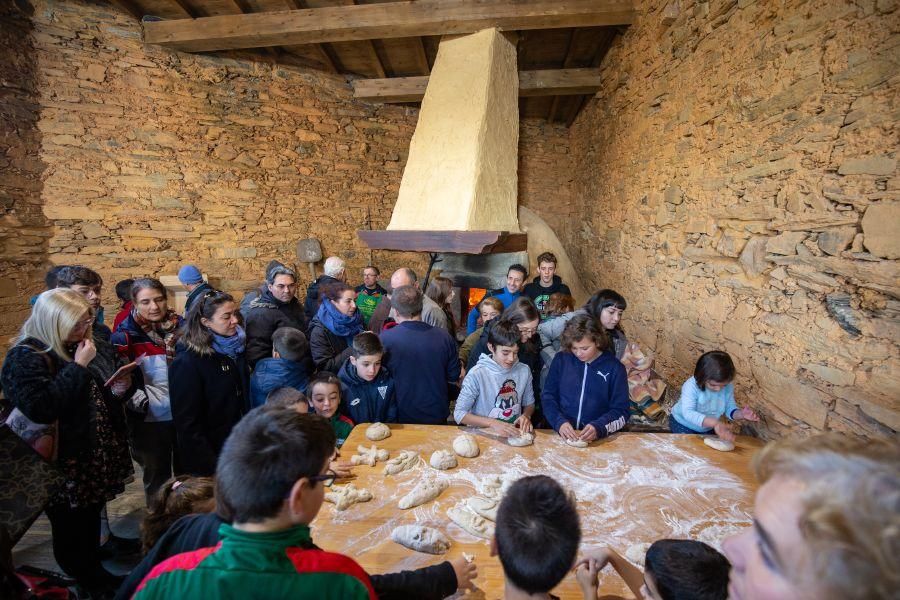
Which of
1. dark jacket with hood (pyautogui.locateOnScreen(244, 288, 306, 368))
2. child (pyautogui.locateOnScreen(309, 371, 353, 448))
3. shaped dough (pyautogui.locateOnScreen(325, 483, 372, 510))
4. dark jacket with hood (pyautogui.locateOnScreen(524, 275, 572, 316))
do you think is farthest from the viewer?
dark jacket with hood (pyautogui.locateOnScreen(524, 275, 572, 316))

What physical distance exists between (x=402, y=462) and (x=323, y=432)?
3.40ft

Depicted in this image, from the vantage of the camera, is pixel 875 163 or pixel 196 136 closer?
pixel 875 163

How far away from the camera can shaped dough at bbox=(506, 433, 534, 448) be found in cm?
218

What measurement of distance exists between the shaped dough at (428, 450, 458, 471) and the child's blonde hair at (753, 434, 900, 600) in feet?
5.12

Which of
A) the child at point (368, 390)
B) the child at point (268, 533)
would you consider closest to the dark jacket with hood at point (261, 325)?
the child at point (368, 390)

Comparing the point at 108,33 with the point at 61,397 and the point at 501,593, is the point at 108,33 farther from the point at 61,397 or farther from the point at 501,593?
the point at 501,593

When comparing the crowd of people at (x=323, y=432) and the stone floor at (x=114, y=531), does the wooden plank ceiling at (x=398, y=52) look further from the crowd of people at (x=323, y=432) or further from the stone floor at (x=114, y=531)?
the stone floor at (x=114, y=531)

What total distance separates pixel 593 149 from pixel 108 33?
722cm

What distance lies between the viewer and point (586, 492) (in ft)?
5.92

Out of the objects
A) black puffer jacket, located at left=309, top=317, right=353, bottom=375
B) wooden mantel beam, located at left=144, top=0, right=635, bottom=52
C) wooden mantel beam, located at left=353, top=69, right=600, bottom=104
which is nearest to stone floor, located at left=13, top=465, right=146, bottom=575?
black puffer jacket, located at left=309, top=317, right=353, bottom=375

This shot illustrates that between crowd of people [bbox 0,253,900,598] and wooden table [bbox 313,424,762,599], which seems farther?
wooden table [bbox 313,424,762,599]

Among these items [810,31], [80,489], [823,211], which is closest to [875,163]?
[823,211]

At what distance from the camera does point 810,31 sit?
88.4 inches

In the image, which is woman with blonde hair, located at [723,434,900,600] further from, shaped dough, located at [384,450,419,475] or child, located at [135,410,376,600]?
shaped dough, located at [384,450,419,475]
